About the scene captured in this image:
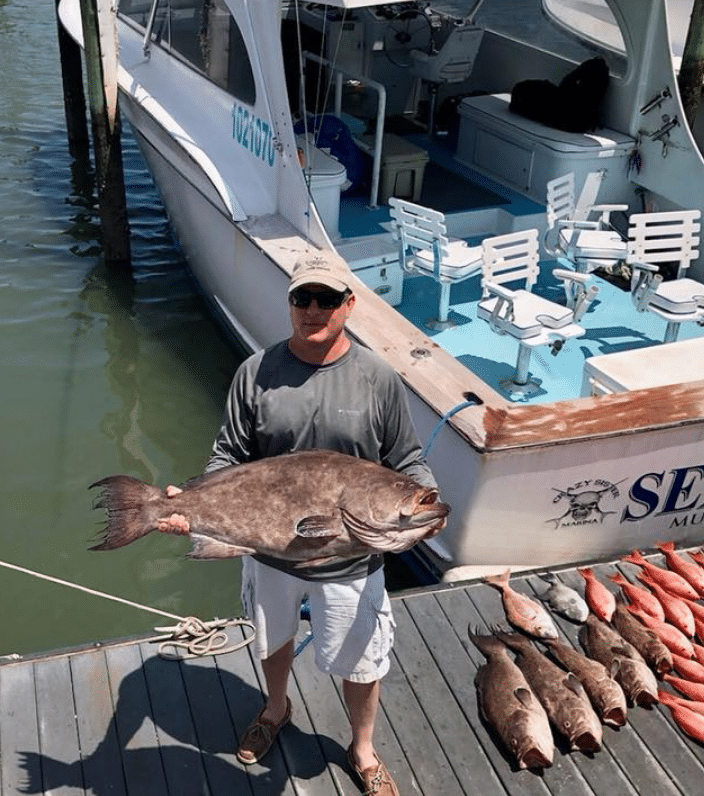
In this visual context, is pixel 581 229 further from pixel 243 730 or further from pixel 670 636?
pixel 243 730

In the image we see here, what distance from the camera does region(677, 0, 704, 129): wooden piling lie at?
28.5ft

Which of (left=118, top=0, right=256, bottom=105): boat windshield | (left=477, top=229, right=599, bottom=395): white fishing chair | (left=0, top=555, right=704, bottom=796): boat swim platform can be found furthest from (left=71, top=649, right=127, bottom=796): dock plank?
(left=118, top=0, right=256, bottom=105): boat windshield

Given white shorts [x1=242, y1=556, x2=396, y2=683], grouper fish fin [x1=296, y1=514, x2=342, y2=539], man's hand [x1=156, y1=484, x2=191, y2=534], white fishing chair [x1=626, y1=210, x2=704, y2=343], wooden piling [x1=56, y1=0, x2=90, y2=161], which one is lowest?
wooden piling [x1=56, y1=0, x2=90, y2=161]

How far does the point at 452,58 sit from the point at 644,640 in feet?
22.8

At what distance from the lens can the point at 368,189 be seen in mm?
9016

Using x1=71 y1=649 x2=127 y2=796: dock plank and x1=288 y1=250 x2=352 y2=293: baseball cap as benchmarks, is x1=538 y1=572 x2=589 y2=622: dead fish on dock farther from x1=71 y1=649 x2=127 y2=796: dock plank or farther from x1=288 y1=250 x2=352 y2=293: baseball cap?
x1=288 y1=250 x2=352 y2=293: baseball cap

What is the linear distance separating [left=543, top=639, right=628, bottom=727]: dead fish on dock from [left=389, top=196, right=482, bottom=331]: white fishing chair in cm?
309

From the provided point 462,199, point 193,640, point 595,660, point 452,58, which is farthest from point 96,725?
point 452,58

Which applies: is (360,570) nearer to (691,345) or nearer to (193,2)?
(691,345)

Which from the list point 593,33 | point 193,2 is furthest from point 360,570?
point 593,33

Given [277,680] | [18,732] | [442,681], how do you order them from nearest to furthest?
[277,680]
[18,732]
[442,681]

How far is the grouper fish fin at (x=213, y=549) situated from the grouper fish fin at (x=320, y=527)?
22 centimetres

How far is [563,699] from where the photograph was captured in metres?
4.50

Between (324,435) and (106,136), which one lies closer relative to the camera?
(324,435)
